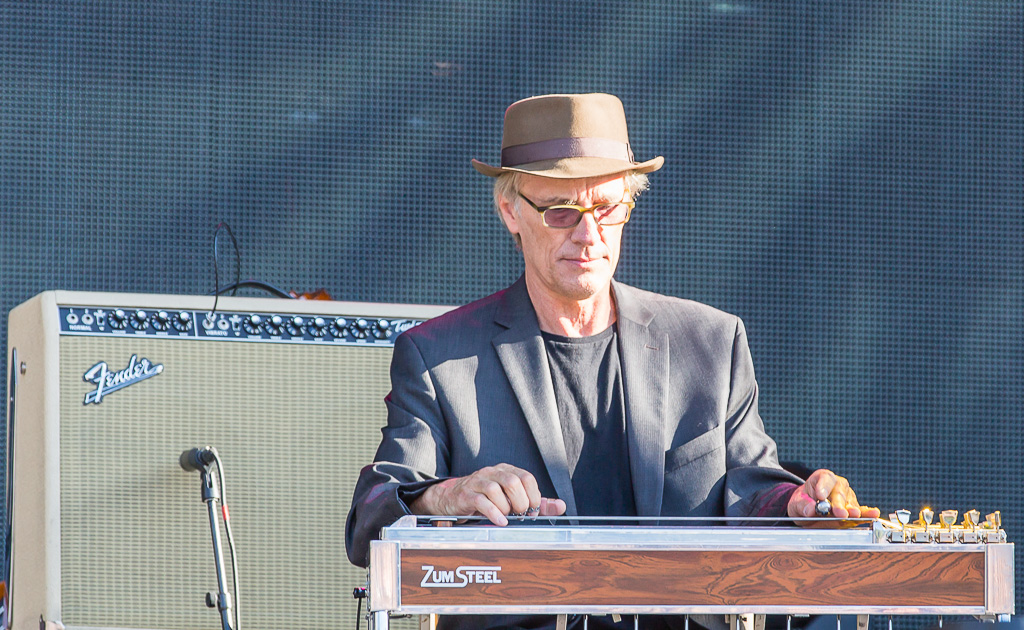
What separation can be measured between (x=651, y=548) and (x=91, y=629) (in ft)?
6.07

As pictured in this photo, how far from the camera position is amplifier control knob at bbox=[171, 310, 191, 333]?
10.2 ft

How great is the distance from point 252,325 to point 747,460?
1323mm

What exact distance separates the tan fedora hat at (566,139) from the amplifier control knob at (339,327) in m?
0.86

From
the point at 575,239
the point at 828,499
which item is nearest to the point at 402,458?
the point at 575,239

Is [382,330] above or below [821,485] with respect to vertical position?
above

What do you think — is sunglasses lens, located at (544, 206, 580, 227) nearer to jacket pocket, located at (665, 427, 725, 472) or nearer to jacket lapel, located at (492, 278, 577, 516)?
jacket lapel, located at (492, 278, 577, 516)

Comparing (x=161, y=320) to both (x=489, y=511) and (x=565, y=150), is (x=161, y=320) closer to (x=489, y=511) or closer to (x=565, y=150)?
(x=565, y=150)

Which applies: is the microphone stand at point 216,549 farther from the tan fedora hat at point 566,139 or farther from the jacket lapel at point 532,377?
the tan fedora hat at point 566,139

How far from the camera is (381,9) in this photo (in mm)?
4496

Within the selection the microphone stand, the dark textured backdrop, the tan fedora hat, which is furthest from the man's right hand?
the dark textured backdrop

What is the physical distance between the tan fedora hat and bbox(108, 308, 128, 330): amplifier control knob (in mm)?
1093

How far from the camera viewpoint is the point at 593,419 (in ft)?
7.88

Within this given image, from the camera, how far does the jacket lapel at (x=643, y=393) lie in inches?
89.9

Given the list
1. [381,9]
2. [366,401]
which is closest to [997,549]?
→ [366,401]
